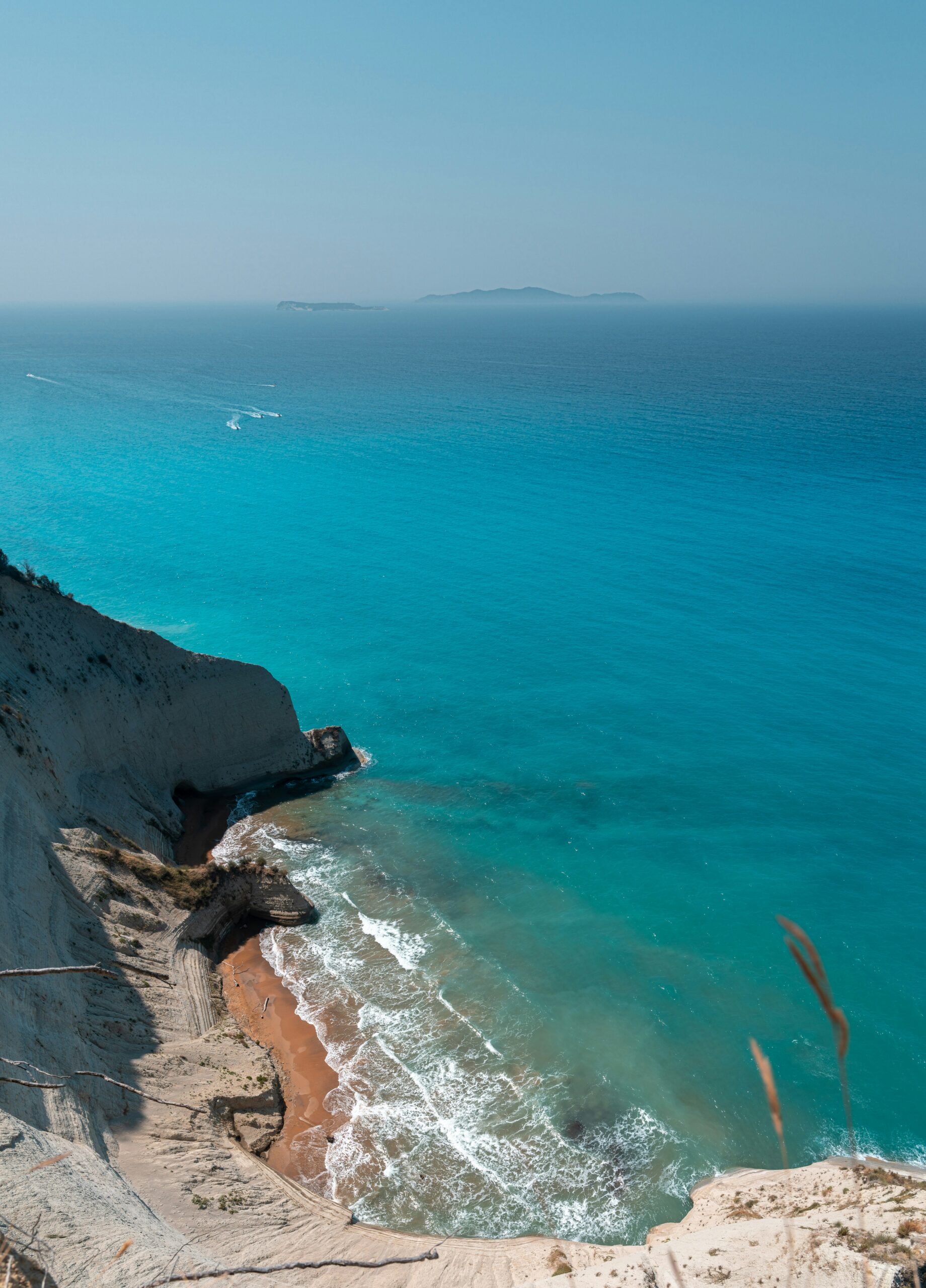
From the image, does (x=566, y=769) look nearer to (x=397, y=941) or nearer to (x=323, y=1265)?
(x=397, y=941)

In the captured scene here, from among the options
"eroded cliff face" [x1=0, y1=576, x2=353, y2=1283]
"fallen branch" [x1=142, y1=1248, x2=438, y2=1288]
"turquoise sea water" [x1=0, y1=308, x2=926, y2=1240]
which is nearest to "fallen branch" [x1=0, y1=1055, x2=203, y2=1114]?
"eroded cliff face" [x1=0, y1=576, x2=353, y2=1283]

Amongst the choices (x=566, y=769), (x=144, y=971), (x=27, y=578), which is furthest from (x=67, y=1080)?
(x=566, y=769)

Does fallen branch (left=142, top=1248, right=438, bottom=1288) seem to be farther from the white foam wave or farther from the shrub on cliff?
the shrub on cliff

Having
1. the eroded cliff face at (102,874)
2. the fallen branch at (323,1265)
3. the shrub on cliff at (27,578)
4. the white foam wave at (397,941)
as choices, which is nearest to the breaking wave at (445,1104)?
the white foam wave at (397,941)

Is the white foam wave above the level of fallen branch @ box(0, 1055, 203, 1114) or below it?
below

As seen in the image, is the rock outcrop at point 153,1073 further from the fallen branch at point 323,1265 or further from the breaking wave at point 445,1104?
the breaking wave at point 445,1104

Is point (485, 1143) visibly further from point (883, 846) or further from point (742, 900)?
point (883, 846)
